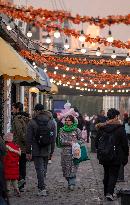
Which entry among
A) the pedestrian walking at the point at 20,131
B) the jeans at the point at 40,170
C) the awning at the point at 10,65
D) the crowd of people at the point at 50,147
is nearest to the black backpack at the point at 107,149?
the crowd of people at the point at 50,147

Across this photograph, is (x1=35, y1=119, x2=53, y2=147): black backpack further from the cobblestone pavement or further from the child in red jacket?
the cobblestone pavement

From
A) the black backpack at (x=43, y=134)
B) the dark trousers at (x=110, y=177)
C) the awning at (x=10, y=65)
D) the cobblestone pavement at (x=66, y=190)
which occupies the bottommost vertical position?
the cobblestone pavement at (x=66, y=190)

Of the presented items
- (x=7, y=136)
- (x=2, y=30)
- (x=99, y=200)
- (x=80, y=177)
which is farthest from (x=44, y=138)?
(x=2, y=30)

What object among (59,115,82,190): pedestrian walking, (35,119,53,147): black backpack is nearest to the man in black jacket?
(35,119,53,147): black backpack

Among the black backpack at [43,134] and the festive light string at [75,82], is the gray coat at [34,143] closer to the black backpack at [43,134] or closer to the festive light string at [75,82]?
the black backpack at [43,134]

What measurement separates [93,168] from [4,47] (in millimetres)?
7350

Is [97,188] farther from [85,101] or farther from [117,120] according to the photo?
[85,101]

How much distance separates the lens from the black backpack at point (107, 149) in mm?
13641

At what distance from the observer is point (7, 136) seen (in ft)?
45.3

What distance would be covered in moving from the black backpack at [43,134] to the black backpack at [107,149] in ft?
3.73

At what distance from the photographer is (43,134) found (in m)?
14.2

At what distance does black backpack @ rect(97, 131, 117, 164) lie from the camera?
44.8 feet

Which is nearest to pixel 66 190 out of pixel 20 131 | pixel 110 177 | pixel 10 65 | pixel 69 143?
pixel 69 143

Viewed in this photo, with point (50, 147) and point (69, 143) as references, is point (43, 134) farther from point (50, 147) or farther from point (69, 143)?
point (69, 143)
